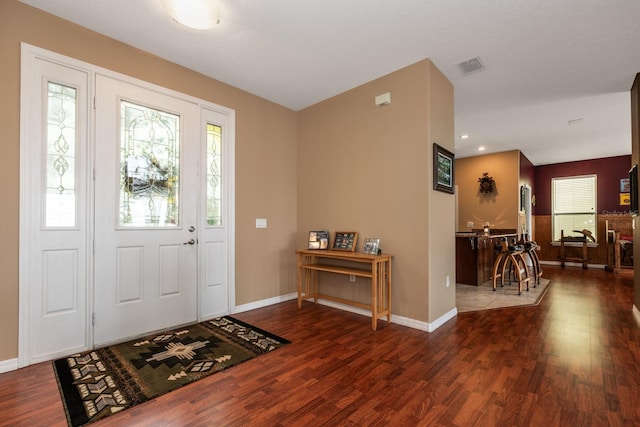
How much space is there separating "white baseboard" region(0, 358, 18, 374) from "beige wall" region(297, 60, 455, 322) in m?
2.99

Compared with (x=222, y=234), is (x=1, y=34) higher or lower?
higher

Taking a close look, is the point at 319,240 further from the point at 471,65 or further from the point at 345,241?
the point at 471,65

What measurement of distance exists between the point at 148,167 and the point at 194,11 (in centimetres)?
154

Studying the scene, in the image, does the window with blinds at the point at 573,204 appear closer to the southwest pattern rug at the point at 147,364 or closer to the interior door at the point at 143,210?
the southwest pattern rug at the point at 147,364

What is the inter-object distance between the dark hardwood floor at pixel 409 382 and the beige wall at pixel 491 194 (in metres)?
3.92

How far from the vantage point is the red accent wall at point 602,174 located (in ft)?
24.3

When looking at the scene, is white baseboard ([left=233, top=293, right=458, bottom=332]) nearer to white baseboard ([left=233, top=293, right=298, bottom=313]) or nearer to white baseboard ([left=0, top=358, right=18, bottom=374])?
white baseboard ([left=233, top=293, right=298, bottom=313])

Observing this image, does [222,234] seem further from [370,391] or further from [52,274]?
[370,391]

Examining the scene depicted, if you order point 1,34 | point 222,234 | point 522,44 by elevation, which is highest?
point 522,44

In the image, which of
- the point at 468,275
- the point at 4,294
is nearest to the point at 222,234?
the point at 4,294

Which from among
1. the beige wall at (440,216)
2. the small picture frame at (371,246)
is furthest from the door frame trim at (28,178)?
the beige wall at (440,216)

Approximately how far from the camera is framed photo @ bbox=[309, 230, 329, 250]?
399 cm

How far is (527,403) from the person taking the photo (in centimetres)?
185

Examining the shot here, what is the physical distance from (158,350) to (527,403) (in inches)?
109
